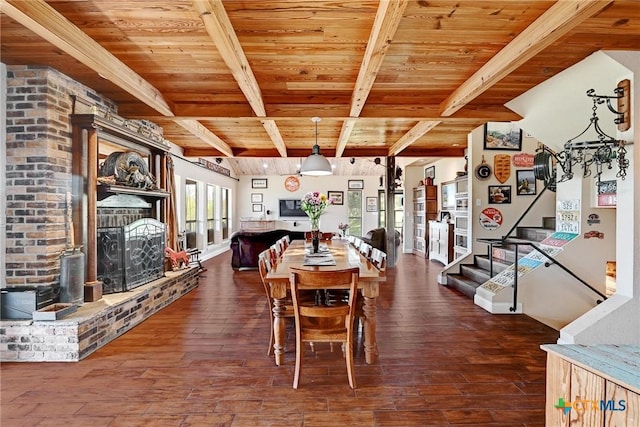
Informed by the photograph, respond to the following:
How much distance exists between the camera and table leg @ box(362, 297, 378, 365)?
272cm

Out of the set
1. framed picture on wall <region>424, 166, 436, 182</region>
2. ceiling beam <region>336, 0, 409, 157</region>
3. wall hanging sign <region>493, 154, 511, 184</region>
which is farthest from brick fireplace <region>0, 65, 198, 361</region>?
framed picture on wall <region>424, 166, 436, 182</region>

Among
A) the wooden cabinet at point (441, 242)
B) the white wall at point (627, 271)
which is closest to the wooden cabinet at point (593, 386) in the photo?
the white wall at point (627, 271)

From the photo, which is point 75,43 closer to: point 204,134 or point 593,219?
point 204,134

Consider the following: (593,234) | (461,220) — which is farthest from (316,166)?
(461,220)

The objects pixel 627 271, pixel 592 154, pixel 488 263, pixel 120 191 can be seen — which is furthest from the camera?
pixel 488 263

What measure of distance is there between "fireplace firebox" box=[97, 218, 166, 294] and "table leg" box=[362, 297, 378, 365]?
268cm

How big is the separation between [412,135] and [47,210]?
4611mm

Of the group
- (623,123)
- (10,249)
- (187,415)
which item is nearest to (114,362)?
(187,415)

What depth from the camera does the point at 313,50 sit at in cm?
287

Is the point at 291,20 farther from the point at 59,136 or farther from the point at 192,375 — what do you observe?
the point at 192,375

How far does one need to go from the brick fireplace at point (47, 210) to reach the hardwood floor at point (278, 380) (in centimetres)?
18

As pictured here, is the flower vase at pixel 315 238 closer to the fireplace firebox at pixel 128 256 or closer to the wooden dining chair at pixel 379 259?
the wooden dining chair at pixel 379 259

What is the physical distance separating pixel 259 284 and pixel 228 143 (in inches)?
110

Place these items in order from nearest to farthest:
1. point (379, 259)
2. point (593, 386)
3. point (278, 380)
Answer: point (593, 386) < point (278, 380) < point (379, 259)
